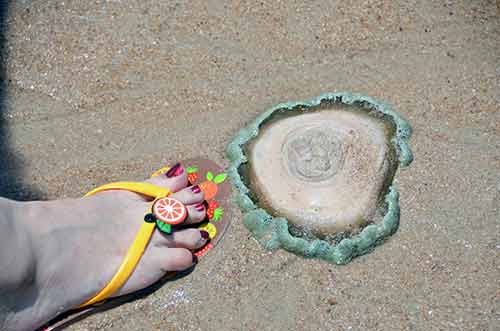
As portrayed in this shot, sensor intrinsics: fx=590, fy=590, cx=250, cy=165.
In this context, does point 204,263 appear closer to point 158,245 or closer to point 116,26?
point 158,245

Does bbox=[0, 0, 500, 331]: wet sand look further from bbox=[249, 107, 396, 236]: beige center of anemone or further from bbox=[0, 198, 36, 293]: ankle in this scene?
bbox=[0, 198, 36, 293]: ankle

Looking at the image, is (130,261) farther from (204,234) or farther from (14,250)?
(14,250)

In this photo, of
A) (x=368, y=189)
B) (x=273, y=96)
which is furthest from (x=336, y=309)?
(x=273, y=96)

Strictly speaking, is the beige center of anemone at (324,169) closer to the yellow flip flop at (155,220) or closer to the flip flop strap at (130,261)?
the yellow flip flop at (155,220)

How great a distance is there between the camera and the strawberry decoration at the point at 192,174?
2.46 metres

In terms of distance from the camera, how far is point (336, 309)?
206 cm

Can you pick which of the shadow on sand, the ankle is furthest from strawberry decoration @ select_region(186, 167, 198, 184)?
the ankle

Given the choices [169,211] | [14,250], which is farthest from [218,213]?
[14,250]

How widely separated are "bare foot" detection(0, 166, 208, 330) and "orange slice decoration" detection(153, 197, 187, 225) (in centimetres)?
6

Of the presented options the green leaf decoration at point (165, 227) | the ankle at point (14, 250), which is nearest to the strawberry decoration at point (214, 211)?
the green leaf decoration at point (165, 227)

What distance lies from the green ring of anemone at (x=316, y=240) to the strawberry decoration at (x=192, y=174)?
0.49 feet

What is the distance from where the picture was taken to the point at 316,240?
2.16m

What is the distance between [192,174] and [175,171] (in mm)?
128

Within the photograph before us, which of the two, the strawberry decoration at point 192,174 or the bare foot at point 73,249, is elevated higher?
the strawberry decoration at point 192,174
